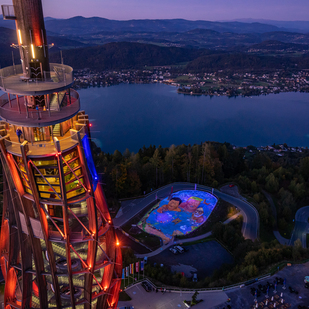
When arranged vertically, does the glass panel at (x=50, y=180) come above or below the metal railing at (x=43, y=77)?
below

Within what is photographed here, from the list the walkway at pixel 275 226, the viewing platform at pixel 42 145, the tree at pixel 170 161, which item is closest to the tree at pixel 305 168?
the walkway at pixel 275 226

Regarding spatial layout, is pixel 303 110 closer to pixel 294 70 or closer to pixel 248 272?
pixel 294 70

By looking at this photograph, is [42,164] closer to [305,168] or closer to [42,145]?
[42,145]

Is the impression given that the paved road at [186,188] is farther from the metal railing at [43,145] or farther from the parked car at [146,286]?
the metal railing at [43,145]

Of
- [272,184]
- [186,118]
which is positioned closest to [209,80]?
[186,118]

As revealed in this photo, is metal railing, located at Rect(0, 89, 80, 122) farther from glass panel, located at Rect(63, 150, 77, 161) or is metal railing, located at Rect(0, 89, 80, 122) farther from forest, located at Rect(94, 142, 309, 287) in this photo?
forest, located at Rect(94, 142, 309, 287)

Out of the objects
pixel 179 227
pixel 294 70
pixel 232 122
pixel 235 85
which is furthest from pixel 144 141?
pixel 294 70
